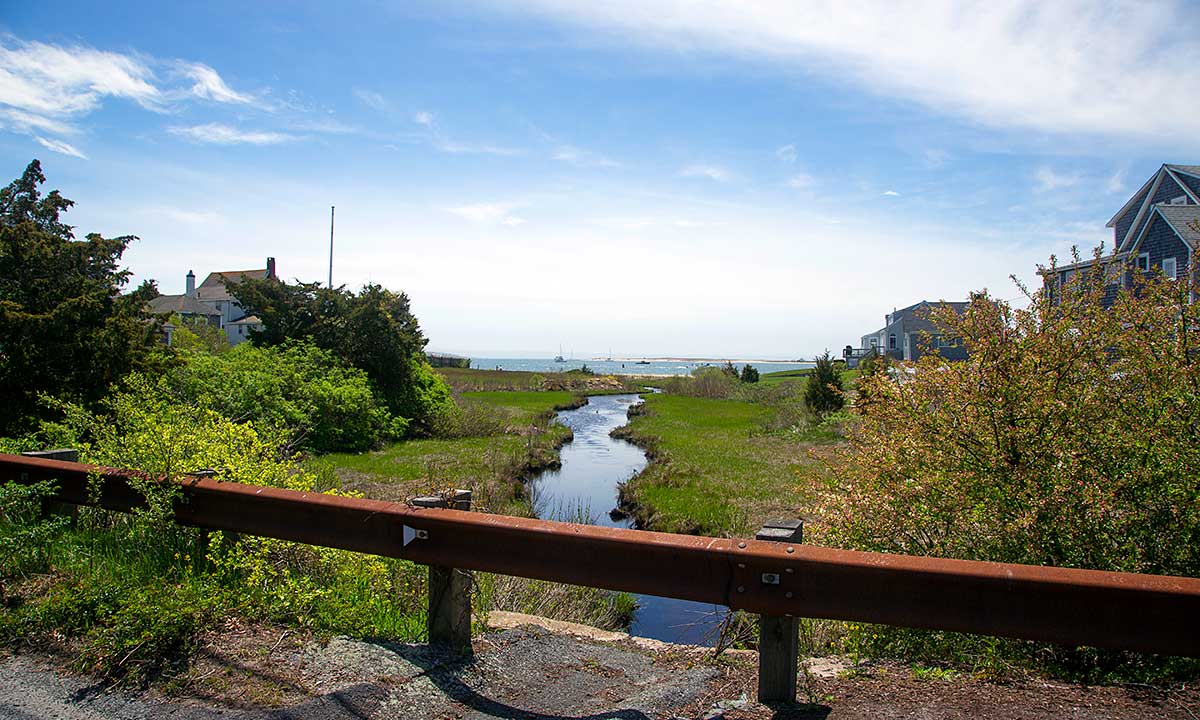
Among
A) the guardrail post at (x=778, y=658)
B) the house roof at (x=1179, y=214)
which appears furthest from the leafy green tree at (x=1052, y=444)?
the house roof at (x=1179, y=214)

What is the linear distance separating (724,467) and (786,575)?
18200mm

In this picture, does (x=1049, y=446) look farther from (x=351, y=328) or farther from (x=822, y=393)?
(x=822, y=393)

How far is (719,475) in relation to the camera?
20.3m

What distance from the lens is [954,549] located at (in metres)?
5.61

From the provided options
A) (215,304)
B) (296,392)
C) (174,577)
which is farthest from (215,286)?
(174,577)

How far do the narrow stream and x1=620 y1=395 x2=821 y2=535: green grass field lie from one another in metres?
0.80

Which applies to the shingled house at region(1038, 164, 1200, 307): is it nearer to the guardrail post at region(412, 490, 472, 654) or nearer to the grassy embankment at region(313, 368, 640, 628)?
Answer: the grassy embankment at region(313, 368, 640, 628)

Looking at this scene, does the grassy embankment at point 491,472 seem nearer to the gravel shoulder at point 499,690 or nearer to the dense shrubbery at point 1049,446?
the gravel shoulder at point 499,690

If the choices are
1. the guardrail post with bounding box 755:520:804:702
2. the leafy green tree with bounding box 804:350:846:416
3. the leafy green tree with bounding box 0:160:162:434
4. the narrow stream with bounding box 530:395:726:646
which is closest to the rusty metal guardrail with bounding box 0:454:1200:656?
the guardrail post with bounding box 755:520:804:702

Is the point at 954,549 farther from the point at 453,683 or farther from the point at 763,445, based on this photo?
the point at 763,445

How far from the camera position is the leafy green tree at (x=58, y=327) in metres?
11.0

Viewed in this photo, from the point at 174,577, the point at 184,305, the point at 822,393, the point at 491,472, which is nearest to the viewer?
the point at 174,577

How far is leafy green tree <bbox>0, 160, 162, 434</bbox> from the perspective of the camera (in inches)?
432

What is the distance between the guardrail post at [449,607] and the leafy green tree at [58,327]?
29.5 ft
